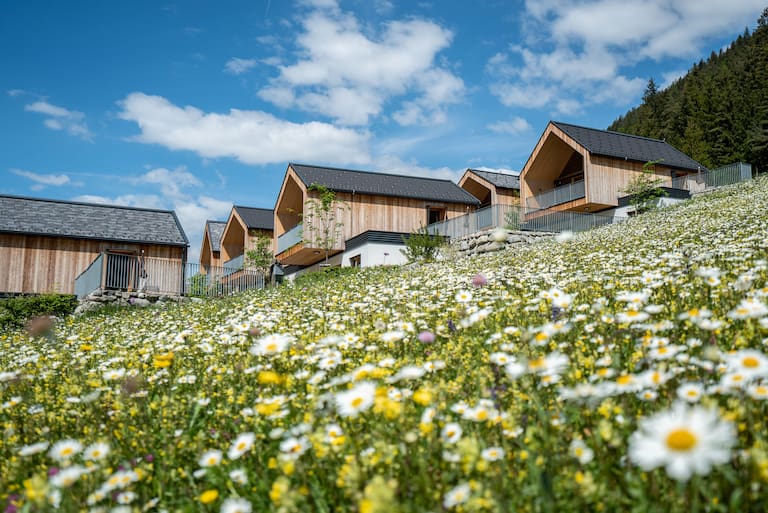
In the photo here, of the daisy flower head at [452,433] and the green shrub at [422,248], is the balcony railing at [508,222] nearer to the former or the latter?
the green shrub at [422,248]

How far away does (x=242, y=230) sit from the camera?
4331cm

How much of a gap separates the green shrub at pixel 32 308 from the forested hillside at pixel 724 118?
186ft

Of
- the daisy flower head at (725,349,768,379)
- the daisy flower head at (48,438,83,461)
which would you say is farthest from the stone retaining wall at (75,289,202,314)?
the daisy flower head at (725,349,768,379)

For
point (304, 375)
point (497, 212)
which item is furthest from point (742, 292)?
point (497, 212)

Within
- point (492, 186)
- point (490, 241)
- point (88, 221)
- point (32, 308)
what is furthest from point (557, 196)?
point (88, 221)

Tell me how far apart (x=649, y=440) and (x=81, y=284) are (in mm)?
27547

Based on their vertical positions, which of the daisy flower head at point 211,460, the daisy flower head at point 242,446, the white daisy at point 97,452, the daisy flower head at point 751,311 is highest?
the daisy flower head at point 751,311

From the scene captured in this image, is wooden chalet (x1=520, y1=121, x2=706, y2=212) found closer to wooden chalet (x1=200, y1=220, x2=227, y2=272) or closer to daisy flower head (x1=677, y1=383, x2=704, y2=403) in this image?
wooden chalet (x1=200, y1=220, x2=227, y2=272)

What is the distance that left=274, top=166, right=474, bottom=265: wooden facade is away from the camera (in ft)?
96.1

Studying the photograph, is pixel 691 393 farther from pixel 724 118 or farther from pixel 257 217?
pixel 724 118

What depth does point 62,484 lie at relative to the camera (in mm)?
2230

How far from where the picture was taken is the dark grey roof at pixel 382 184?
30375 mm

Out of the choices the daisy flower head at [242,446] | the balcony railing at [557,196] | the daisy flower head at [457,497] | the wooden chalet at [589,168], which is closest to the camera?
the daisy flower head at [457,497]

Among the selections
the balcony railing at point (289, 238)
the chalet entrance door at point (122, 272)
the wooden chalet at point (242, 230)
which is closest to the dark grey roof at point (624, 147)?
the balcony railing at point (289, 238)
